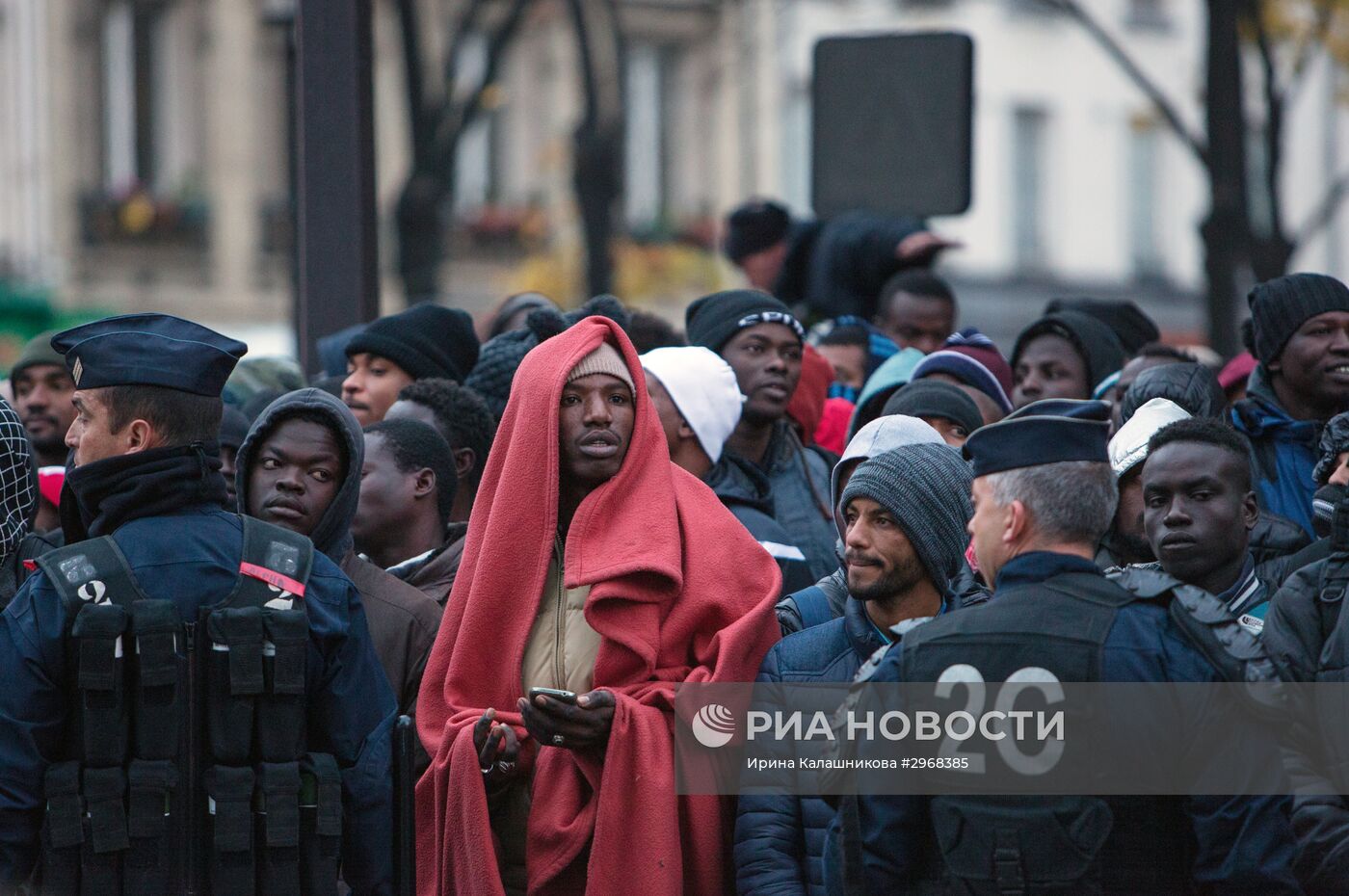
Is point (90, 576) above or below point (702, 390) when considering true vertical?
below

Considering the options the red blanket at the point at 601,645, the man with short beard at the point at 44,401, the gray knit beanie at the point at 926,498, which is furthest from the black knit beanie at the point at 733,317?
the man with short beard at the point at 44,401

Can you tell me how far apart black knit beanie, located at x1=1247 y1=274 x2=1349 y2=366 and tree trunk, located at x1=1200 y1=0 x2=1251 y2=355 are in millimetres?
5224

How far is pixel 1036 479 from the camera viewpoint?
4328mm

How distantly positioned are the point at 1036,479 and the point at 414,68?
1163cm

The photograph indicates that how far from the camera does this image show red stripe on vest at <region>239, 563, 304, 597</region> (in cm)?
478

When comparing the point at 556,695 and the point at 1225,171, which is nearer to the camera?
the point at 556,695

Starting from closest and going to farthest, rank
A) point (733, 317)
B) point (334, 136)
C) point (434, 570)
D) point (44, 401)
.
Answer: point (434, 570) < point (733, 317) < point (44, 401) < point (334, 136)

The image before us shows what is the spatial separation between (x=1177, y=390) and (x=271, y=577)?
3122mm

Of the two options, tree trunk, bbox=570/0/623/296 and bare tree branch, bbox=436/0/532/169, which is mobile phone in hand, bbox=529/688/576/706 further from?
bare tree branch, bbox=436/0/532/169

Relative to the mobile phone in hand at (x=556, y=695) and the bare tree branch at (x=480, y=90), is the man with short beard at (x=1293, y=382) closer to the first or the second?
the mobile phone in hand at (x=556, y=695)

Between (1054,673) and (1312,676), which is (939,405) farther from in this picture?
(1054,673)

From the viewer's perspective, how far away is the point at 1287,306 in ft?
21.2

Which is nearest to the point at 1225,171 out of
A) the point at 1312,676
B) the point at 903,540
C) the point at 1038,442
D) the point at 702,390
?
the point at 702,390

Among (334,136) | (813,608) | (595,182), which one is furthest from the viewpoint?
(595,182)
